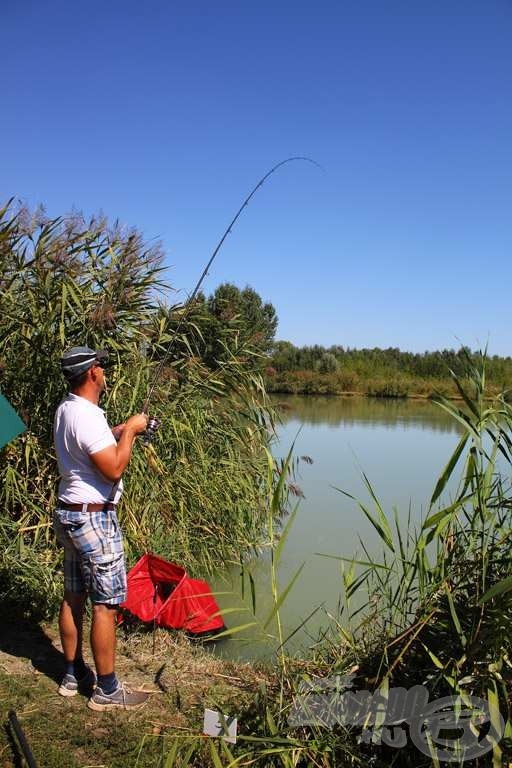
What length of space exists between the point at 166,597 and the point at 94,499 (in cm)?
140

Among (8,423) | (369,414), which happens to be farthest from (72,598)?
(369,414)

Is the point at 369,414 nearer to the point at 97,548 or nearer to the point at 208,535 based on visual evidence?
the point at 208,535

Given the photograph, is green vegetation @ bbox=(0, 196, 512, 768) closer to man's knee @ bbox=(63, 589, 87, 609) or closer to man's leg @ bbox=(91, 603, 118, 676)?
man's leg @ bbox=(91, 603, 118, 676)

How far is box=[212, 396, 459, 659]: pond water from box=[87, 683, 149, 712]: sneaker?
1.42 feet

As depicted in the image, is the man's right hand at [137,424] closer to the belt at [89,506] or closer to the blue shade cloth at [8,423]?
the belt at [89,506]

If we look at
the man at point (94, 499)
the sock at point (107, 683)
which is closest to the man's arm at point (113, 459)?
the man at point (94, 499)

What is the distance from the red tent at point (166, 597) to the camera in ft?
10.5

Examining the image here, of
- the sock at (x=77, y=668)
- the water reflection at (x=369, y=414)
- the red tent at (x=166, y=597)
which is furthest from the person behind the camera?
the water reflection at (x=369, y=414)

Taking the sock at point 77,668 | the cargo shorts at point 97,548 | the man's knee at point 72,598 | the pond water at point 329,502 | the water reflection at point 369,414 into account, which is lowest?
the pond water at point 329,502

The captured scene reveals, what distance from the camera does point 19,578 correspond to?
3088mm

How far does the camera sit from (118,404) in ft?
11.9

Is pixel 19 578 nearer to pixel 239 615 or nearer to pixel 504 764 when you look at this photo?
pixel 239 615

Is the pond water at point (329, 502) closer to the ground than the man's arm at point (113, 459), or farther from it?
closer to the ground

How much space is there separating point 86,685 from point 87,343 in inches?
71.8
